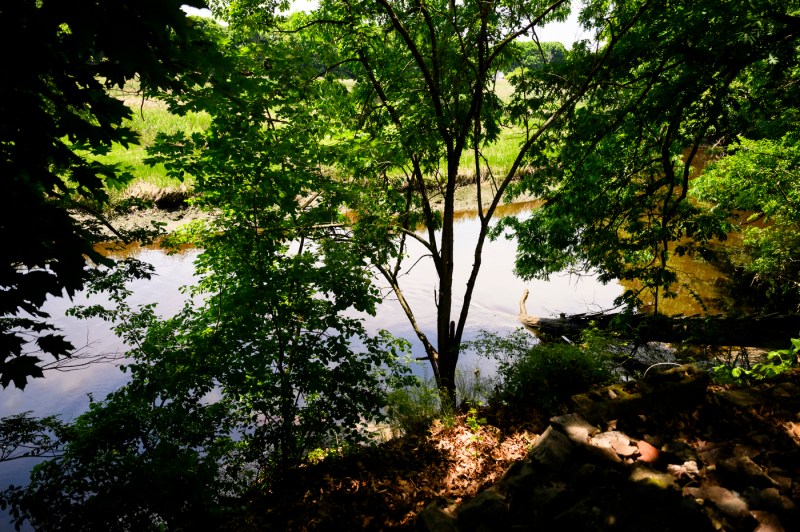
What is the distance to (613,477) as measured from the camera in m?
2.53

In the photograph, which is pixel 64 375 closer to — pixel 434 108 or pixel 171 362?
pixel 171 362

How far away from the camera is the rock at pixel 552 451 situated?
110 inches

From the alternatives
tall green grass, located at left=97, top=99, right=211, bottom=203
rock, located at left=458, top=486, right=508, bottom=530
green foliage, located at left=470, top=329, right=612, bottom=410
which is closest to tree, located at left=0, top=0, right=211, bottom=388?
rock, located at left=458, top=486, right=508, bottom=530

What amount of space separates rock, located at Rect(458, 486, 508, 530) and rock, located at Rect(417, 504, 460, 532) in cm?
6

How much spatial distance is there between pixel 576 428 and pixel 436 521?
1.23 metres

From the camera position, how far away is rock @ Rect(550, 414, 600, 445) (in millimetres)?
2965

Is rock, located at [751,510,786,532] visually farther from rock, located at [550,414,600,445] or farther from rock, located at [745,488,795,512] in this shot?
rock, located at [550,414,600,445]

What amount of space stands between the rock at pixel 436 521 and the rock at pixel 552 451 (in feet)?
2.35

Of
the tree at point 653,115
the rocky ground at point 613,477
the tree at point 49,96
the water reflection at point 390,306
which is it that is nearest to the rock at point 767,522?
the rocky ground at point 613,477

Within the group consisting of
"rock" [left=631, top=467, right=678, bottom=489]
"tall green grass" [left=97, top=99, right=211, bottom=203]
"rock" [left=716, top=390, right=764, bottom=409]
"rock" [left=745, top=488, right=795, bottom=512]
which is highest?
"tall green grass" [left=97, top=99, right=211, bottom=203]

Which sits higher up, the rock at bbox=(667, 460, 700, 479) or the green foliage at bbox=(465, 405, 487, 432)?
the green foliage at bbox=(465, 405, 487, 432)

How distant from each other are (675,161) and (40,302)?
8.92 meters

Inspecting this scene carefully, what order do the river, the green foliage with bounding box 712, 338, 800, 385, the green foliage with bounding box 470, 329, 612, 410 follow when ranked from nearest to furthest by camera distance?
the green foliage with bounding box 712, 338, 800, 385 < the green foliage with bounding box 470, 329, 612, 410 < the river

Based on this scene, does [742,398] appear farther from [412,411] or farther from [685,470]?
[412,411]
